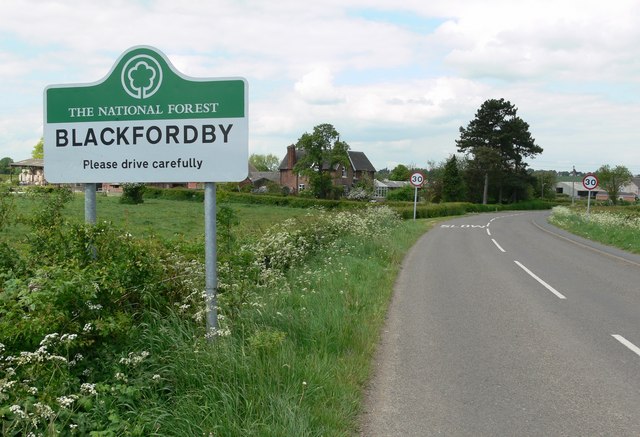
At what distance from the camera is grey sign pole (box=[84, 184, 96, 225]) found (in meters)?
5.44

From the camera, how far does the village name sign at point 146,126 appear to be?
5121 millimetres

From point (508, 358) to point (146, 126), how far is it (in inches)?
187

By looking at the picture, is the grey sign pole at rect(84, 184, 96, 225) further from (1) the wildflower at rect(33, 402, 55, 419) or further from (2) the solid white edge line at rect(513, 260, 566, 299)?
(2) the solid white edge line at rect(513, 260, 566, 299)

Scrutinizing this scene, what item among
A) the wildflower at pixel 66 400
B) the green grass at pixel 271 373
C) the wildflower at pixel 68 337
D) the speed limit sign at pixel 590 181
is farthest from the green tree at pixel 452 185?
the wildflower at pixel 66 400

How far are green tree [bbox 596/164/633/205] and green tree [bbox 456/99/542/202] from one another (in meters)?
28.3

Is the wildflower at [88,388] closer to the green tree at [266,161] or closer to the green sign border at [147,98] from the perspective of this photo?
the green sign border at [147,98]

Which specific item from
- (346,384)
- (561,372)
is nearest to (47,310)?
(346,384)

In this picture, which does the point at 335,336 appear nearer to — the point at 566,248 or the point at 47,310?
the point at 47,310

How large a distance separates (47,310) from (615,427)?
4.59 m

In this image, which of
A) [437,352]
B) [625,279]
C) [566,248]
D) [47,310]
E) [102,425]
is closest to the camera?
[102,425]

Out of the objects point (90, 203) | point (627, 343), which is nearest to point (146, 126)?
point (90, 203)

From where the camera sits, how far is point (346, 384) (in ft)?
16.5

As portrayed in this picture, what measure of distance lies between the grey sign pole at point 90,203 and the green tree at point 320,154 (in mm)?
64683

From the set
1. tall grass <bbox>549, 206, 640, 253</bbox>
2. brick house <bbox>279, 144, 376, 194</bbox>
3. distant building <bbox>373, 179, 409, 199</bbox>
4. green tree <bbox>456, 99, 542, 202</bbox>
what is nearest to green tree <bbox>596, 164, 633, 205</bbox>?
green tree <bbox>456, 99, 542, 202</bbox>
